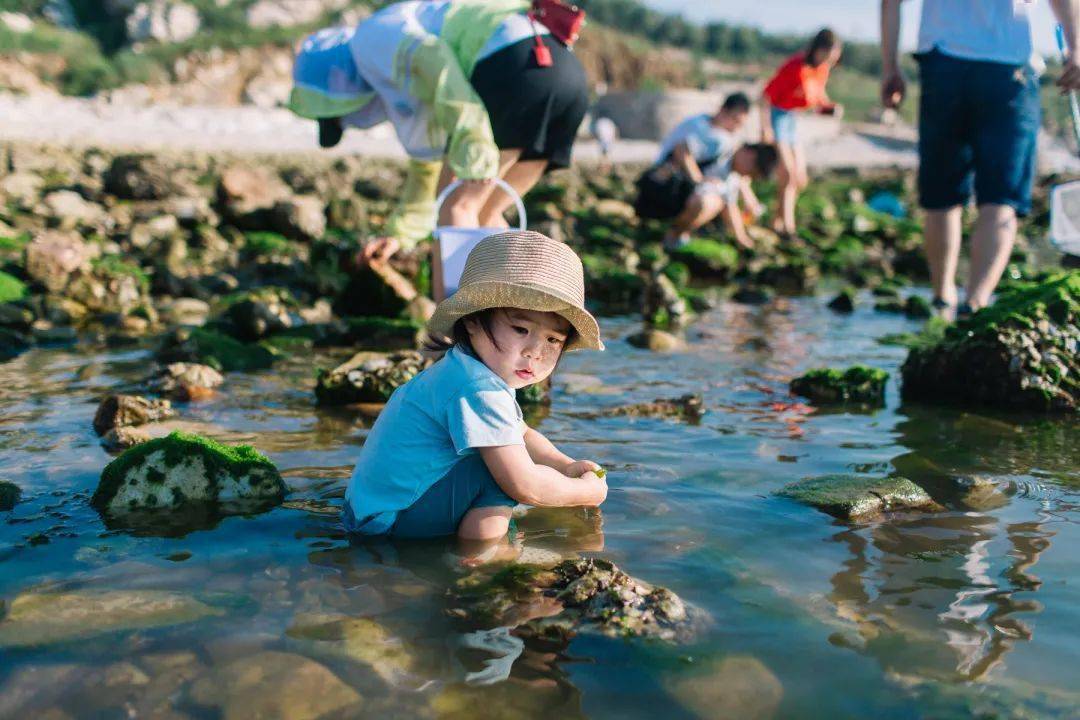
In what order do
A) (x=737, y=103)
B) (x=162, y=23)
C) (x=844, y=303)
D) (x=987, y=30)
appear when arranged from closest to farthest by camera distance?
(x=987, y=30) < (x=844, y=303) < (x=737, y=103) < (x=162, y=23)

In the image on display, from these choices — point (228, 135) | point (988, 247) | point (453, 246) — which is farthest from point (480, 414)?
point (228, 135)

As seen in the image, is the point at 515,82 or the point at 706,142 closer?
the point at 515,82

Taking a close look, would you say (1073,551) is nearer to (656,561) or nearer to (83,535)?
(656,561)

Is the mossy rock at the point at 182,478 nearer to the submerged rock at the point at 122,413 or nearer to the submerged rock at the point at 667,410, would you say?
the submerged rock at the point at 122,413

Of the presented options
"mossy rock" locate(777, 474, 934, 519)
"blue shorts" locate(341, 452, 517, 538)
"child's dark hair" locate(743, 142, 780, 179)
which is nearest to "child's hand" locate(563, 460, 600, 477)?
"blue shorts" locate(341, 452, 517, 538)

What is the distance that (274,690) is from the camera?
211 cm

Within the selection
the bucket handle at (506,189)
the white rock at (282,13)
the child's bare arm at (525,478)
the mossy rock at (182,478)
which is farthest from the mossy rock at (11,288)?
the white rock at (282,13)

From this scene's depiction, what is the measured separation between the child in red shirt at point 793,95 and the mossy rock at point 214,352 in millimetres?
7624

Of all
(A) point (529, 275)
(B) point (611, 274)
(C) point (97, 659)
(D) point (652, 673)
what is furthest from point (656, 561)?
(B) point (611, 274)

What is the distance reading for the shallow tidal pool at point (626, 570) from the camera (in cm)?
212

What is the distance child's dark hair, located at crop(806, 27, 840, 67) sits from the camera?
11.5 meters

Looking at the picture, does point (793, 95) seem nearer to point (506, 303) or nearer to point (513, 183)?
point (513, 183)

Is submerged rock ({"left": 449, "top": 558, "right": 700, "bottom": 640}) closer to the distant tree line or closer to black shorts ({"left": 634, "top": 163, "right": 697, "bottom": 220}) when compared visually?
black shorts ({"left": 634, "top": 163, "right": 697, "bottom": 220})

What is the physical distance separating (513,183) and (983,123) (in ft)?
9.12
